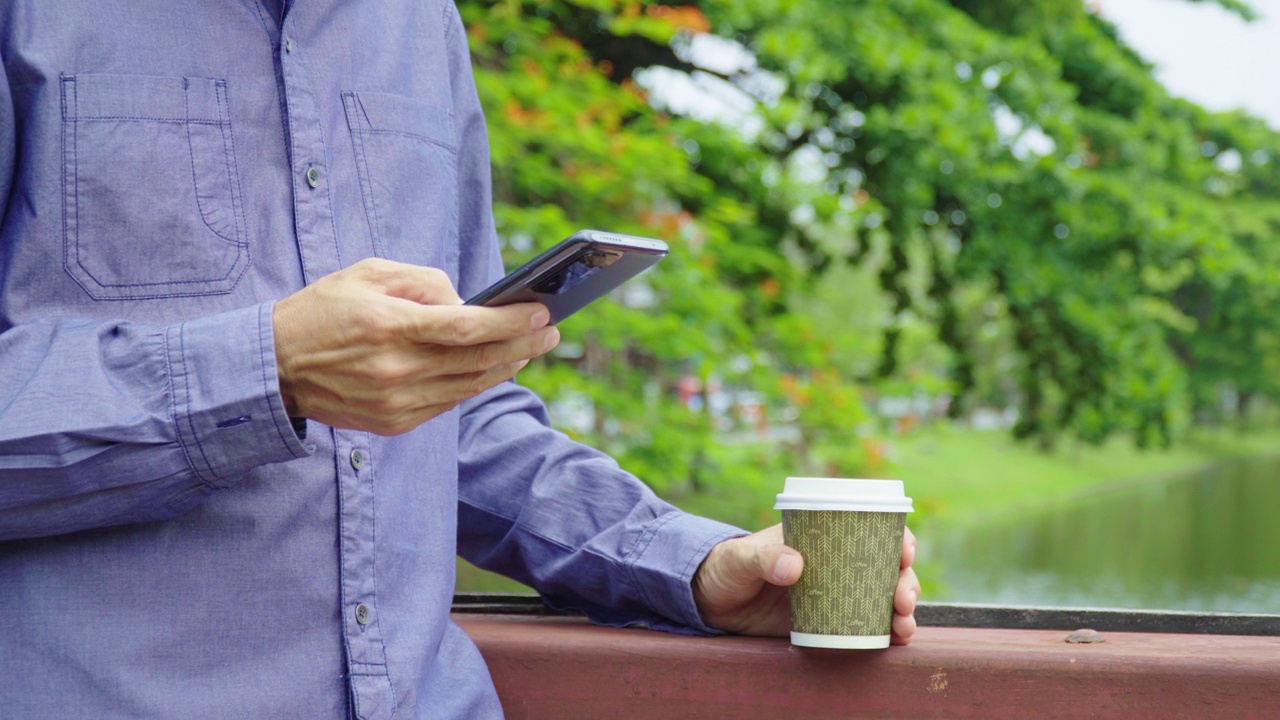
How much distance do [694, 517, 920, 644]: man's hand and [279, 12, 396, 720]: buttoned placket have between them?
35cm

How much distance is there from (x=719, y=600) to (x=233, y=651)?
0.48m

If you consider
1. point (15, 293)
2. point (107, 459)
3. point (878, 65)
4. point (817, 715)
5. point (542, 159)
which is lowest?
point (817, 715)

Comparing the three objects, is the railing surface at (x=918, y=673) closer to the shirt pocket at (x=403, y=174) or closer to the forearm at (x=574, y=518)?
the forearm at (x=574, y=518)

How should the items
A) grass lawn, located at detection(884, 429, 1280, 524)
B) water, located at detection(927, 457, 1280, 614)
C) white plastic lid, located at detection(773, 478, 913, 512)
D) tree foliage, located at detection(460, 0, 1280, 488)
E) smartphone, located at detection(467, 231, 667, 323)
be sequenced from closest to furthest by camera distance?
smartphone, located at detection(467, 231, 667, 323) < white plastic lid, located at detection(773, 478, 913, 512) < tree foliage, located at detection(460, 0, 1280, 488) < water, located at detection(927, 457, 1280, 614) < grass lawn, located at detection(884, 429, 1280, 524)

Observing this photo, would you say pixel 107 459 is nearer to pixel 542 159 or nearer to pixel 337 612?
pixel 337 612

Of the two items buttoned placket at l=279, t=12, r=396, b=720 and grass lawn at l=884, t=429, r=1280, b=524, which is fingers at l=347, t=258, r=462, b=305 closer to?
buttoned placket at l=279, t=12, r=396, b=720

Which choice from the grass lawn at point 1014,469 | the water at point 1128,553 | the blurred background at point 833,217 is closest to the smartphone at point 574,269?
the blurred background at point 833,217

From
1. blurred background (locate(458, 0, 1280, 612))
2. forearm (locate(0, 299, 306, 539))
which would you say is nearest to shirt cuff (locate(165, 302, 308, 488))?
forearm (locate(0, 299, 306, 539))

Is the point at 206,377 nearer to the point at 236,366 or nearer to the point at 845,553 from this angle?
the point at 236,366

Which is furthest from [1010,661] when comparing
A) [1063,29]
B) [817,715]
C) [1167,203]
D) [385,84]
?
[1063,29]

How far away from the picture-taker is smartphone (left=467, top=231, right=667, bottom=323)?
2.49 feet

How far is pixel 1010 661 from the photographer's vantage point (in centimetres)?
107

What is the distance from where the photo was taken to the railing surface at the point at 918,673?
3.43 feet

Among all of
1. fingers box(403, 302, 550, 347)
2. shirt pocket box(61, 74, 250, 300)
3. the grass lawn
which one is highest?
shirt pocket box(61, 74, 250, 300)
